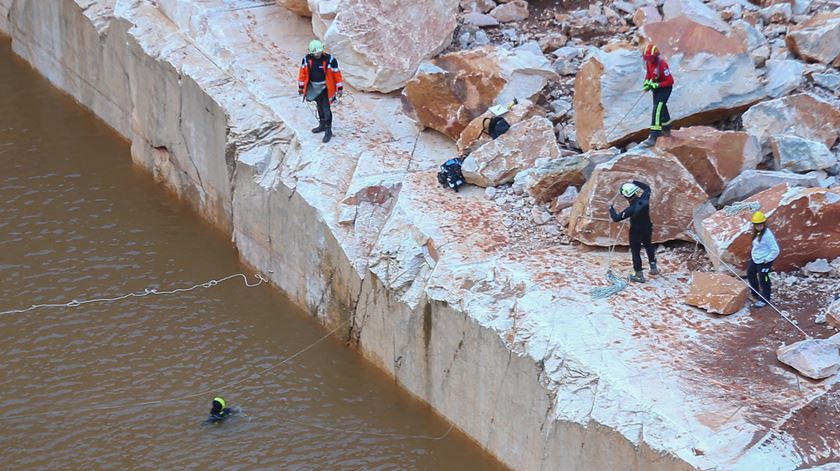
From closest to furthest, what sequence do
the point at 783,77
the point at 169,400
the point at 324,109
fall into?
the point at 169,400
the point at 783,77
the point at 324,109

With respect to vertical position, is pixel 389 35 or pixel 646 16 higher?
pixel 646 16

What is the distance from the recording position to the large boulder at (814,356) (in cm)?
1045

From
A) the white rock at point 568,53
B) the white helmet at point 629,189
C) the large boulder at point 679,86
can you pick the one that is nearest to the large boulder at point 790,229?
the white helmet at point 629,189

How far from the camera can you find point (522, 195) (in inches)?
538

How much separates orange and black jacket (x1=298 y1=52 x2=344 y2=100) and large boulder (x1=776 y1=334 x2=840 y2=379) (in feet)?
21.4

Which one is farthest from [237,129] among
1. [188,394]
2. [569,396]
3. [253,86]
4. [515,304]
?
[569,396]

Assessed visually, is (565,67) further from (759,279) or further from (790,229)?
(759,279)

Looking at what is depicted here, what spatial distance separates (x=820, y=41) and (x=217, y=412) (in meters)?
8.51

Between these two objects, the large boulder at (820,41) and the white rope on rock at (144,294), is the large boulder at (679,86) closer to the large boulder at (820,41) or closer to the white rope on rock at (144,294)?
the large boulder at (820,41)

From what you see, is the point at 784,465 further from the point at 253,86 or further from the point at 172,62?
the point at 172,62

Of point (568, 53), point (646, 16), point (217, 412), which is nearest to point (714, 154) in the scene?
point (568, 53)

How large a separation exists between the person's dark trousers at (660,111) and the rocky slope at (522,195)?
39cm

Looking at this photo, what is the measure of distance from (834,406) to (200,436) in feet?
21.0

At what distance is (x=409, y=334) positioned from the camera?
13109 millimetres
